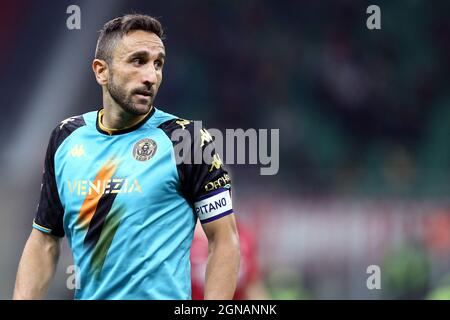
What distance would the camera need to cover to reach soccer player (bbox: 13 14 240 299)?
383 cm

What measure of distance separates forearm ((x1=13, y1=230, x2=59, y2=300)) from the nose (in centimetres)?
87

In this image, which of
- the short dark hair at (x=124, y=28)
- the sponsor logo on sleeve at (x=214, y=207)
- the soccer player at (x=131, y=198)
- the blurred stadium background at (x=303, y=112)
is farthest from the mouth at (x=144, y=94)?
the blurred stadium background at (x=303, y=112)

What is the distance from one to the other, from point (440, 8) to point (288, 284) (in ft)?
16.8

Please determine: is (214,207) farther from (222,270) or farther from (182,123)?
(182,123)

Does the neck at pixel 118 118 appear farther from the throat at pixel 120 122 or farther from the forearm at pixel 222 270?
the forearm at pixel 222 270

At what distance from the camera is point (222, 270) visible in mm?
3779

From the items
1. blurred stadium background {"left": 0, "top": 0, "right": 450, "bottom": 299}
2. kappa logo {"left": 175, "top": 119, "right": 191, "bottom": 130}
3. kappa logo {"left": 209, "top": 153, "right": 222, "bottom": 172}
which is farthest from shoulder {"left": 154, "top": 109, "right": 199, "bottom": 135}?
blurred stadium background {"left": 0, "top": 0, "right": 450, "bottom": 299}

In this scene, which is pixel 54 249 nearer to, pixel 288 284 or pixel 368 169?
pixel 288 284

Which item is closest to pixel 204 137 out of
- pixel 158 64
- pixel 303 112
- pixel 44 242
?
pixel 158 64

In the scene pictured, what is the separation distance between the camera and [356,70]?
12102mm

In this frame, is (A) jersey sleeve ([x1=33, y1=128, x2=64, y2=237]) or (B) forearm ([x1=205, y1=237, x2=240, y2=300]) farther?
(A) jersey sleeve ([x1=33, y1=128, x2=64, y2=237])

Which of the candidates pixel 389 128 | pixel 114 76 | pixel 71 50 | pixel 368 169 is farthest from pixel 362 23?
pixel 114 76

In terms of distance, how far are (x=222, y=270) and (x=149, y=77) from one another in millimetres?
906

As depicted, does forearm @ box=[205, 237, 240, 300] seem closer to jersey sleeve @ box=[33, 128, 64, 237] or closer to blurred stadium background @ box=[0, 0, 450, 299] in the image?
jersey sleeve @ box=[33, 128, 64, 237]
